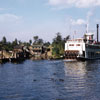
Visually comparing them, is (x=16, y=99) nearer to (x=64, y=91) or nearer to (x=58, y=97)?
(x=58, y=97)

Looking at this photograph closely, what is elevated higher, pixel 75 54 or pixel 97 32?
pixel 97 32

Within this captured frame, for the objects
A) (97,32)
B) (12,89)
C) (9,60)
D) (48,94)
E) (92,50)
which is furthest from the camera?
(97,32)

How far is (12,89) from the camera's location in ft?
94.4

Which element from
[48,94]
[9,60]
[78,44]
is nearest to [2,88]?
[48,94]

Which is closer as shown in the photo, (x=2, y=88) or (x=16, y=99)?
(x=16, y=99)

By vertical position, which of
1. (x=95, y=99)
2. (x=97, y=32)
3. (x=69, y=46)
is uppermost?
(x=97, y=32)

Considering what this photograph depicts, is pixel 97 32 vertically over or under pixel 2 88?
over

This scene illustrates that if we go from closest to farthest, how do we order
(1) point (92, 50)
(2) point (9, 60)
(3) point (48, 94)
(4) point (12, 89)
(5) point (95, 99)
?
(5) point (95, 99) → (3) point (48, 94) → (4) point (12, 89) → (2) point (9, 60) → (1) point (92, 50)

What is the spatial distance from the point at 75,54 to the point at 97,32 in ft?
182

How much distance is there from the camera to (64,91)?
1091 inches

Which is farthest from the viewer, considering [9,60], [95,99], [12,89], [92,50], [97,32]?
[97,32]

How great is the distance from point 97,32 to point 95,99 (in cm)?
11825

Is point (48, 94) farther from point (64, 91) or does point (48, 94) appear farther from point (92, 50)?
point (92, 50)

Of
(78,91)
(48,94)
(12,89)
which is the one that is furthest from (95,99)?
(12,89)
